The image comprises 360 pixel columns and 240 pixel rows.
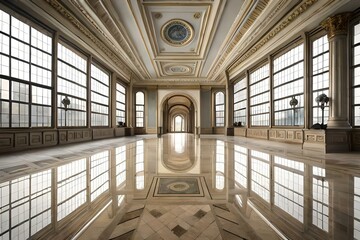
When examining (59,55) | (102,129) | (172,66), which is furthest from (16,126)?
(172,66)

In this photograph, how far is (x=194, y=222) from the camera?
1.75m

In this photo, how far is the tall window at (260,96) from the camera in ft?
39.6

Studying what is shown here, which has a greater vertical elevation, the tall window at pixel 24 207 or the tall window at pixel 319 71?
the tall window at pixel 319 71

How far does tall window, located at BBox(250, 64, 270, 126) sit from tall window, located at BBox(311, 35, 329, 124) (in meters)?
3.41

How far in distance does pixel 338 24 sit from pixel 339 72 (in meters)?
1.97

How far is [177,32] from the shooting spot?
10477 millimetres

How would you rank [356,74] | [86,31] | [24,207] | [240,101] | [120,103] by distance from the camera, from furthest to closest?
[120,103], [240,101], [86,31], [356,74], [24,207]

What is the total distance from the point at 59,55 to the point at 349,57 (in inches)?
539

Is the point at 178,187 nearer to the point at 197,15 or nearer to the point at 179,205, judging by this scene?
the point at 179,205

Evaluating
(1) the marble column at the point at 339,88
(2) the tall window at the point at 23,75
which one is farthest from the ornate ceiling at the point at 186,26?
(2) the tall window at the point at 23,75

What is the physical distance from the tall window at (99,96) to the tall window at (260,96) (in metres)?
12.4

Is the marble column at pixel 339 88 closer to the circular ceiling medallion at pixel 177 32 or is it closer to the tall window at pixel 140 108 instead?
the circular ceiling medallion at pixel 177 32

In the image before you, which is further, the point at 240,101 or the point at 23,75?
the point at 240,101

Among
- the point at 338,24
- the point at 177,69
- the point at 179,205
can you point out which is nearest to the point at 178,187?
the point at 179,205
